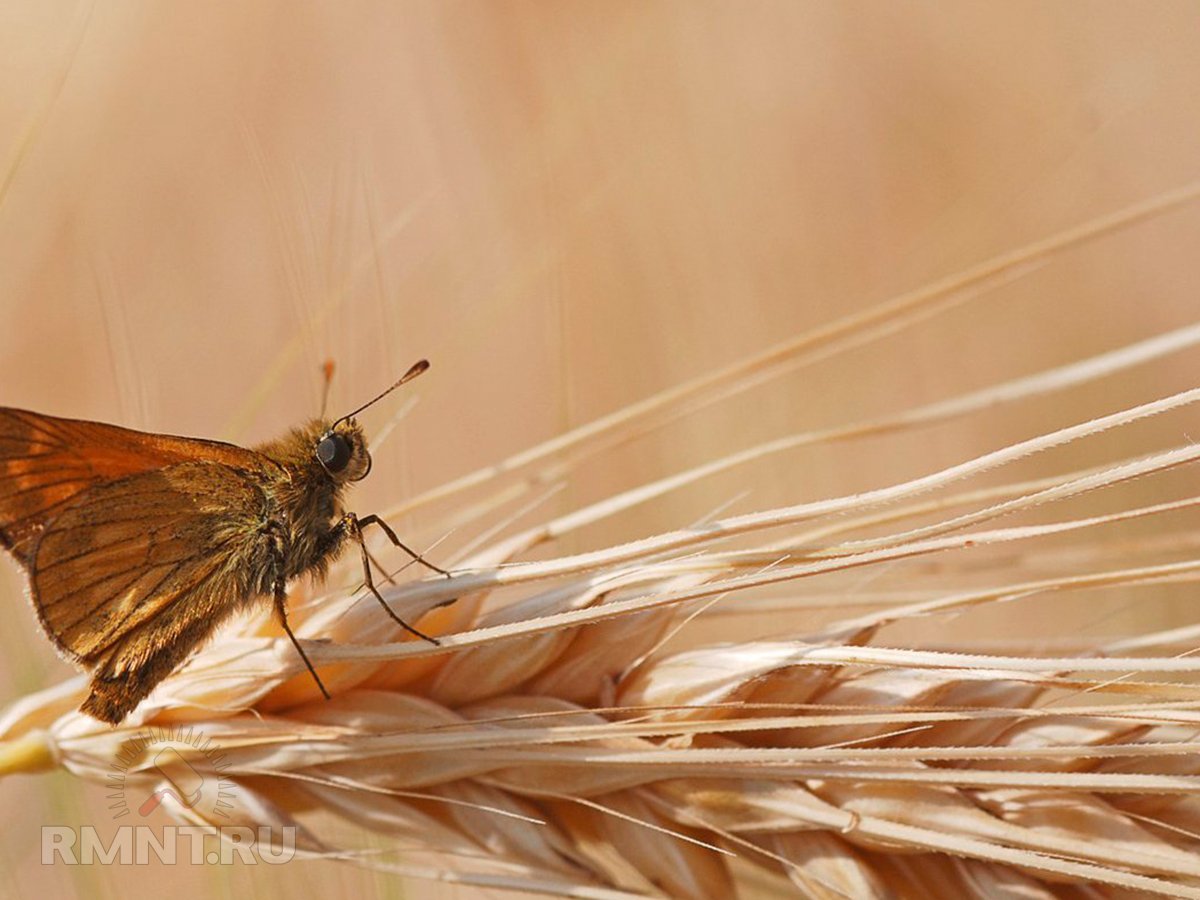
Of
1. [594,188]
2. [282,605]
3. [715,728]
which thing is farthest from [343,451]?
[594,188]

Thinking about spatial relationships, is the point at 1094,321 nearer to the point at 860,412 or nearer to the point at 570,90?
the point at 860,412

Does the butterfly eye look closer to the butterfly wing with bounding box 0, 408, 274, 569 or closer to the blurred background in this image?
the butterfly wing with bounding box 0, 408, 274, 569

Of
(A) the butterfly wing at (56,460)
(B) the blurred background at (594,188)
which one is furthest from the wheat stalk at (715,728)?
(B) the blurred background at (594,188)

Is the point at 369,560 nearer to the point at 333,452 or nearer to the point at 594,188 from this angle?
the point at 333,452
